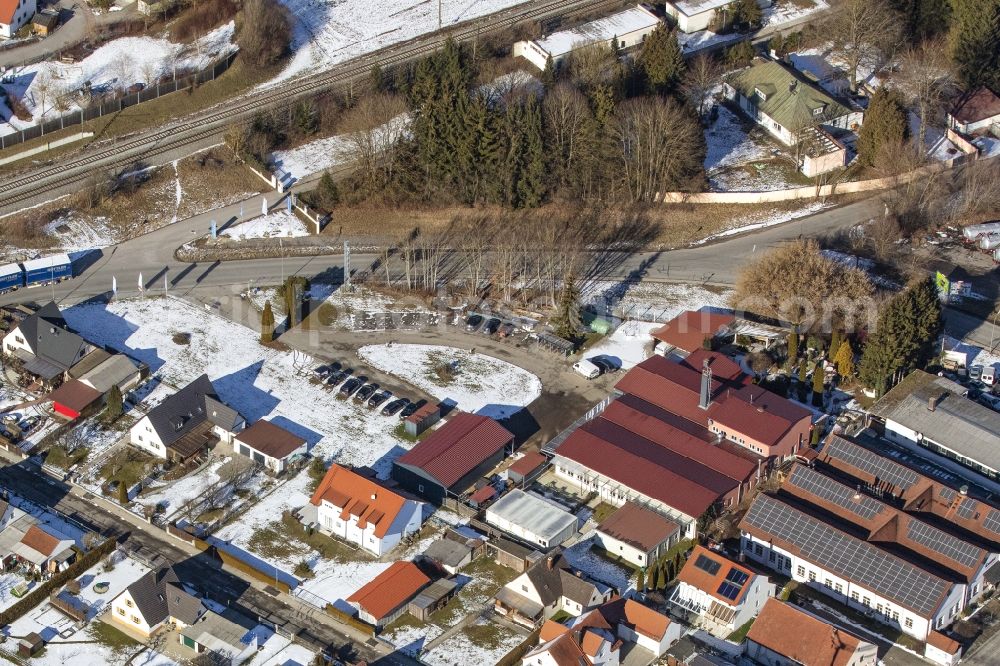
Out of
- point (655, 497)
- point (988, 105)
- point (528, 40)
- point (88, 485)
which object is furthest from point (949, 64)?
point (88, 485)

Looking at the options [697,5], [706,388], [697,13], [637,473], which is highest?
[697,5]

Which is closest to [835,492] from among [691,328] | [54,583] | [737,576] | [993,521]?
[993,521]

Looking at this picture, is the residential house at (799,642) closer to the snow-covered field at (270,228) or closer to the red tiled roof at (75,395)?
the red tiled roof at (75,395)

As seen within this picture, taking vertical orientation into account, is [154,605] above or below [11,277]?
below

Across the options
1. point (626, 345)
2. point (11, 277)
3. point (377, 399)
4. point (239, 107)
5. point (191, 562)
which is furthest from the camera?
point (239, 107)

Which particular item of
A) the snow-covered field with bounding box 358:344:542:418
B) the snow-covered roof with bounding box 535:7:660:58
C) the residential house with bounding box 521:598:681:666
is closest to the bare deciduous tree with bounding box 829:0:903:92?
the snow-covered roof with bounding box 535:7:660:58

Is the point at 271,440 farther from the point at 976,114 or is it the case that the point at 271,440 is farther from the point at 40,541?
the point at 976,114
